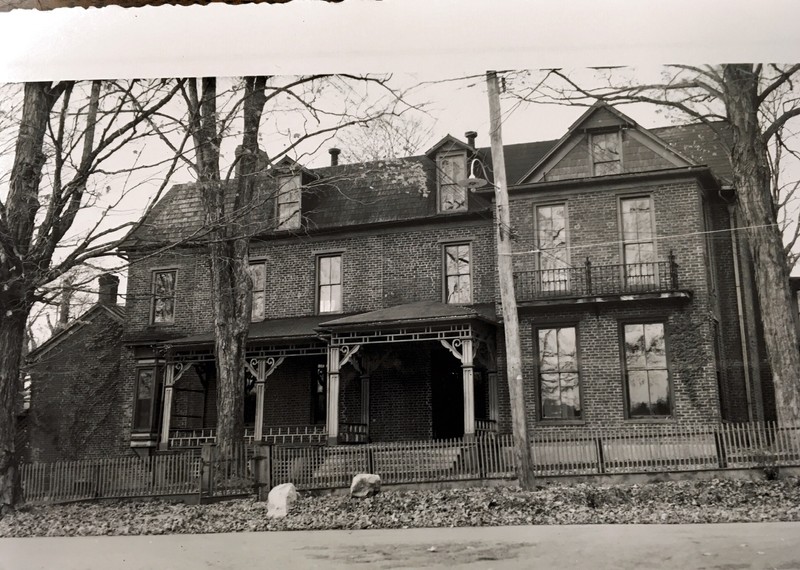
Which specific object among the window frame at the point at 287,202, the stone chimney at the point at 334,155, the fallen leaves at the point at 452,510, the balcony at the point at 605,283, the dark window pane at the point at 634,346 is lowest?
the fallen leaves at the point at 452,510

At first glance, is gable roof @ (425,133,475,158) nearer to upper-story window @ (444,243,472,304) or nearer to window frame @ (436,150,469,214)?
window frame @ (436,150,469,214)

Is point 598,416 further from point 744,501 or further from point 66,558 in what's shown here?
point 66,558

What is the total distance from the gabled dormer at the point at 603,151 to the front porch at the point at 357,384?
151 cm

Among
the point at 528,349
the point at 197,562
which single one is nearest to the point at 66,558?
the point at 197,562

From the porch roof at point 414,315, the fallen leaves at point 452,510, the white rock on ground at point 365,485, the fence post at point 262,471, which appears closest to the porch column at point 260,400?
the fence post at point 262,471

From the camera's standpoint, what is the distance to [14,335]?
5.36 meters

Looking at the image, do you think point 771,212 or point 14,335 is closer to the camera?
point 771,212

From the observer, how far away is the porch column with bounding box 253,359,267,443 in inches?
235

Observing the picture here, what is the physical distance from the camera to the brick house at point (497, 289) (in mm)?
5160

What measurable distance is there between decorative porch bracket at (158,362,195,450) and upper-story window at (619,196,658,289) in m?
3.52

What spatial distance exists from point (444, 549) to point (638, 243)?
2.52m

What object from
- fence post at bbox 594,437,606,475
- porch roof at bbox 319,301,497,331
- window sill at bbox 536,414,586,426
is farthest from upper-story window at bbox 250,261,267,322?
fence post at bbox 594,437,606,475

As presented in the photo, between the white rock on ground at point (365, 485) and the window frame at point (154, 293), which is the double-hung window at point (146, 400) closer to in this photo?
the window frame at point (154, 293)

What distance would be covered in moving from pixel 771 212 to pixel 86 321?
5.11 metres
